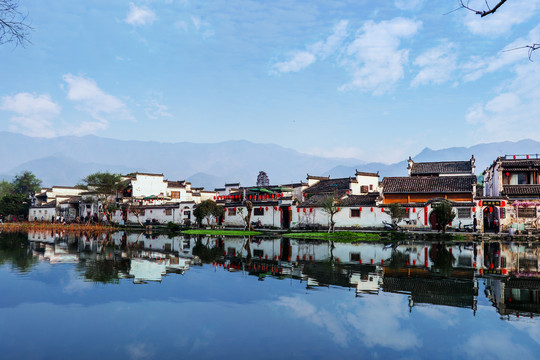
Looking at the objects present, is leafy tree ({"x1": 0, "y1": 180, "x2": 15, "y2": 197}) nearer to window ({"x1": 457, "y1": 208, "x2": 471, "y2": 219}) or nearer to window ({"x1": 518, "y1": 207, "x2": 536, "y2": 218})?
window ({"x1": 457, "y1": 208, "x2": 471, "y2": 219})

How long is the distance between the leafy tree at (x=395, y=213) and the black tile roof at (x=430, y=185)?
13.6ft

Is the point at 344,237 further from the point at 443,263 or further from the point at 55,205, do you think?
the point at 55,205

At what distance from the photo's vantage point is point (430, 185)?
1495 inches

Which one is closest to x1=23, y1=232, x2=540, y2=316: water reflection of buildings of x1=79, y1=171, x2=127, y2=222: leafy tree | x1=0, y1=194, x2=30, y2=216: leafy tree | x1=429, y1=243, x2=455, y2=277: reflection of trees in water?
x1=429, y1=243, x2=455, y2=277: reflection of trees in water

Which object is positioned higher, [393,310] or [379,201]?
[379,201]

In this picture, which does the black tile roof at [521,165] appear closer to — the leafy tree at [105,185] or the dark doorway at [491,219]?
the dark doorway at [491,219]

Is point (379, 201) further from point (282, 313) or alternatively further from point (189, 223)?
point (282, 313)

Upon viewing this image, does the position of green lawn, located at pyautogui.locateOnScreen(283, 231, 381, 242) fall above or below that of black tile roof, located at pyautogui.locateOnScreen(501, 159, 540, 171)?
below

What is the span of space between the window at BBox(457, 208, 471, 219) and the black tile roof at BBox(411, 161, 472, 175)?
13580mm

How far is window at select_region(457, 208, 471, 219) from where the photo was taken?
32.8 m

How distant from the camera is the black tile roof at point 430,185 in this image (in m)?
36.4

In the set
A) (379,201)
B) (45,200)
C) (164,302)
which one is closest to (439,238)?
(379,201)

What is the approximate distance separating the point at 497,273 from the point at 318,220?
81.1 ft

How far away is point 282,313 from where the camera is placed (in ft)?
29.9
